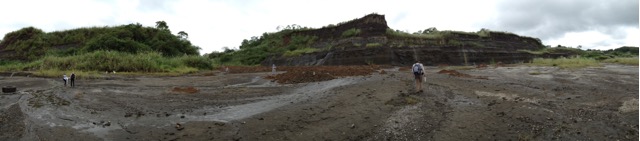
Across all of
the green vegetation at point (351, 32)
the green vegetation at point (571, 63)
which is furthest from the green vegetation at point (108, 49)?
the green vegetation at point (571, 63)

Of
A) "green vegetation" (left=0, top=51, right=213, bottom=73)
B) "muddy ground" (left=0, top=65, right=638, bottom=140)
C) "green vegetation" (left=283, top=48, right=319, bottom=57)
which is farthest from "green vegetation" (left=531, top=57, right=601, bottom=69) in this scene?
"green vegetation" (left=0, top=51, right=213, bottom=73)

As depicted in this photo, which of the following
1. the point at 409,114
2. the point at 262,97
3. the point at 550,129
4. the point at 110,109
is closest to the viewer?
the point at 550,129

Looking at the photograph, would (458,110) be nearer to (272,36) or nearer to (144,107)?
(144,107)

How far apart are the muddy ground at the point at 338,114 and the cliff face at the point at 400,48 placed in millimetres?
21003

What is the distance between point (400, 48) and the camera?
123ft

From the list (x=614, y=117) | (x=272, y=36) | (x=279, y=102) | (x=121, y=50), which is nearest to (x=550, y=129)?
(x=614, y=117)

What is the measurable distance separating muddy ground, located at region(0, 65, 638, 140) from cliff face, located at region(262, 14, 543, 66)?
21.0 metres

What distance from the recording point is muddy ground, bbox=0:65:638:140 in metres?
8.65

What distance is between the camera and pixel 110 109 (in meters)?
11.5

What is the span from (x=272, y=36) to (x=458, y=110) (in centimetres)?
4710

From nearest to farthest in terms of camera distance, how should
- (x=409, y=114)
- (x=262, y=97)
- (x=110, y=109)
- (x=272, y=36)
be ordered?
1. (x=409, y=114)
2. (x=110, y=109)
3. (x=262, y=97)
4. (x=272, y=36)

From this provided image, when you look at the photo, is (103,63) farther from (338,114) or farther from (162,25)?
(338,114)

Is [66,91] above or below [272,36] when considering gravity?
below

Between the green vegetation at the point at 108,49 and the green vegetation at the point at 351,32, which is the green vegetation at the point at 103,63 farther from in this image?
the green vegetation at the point at 351,32
